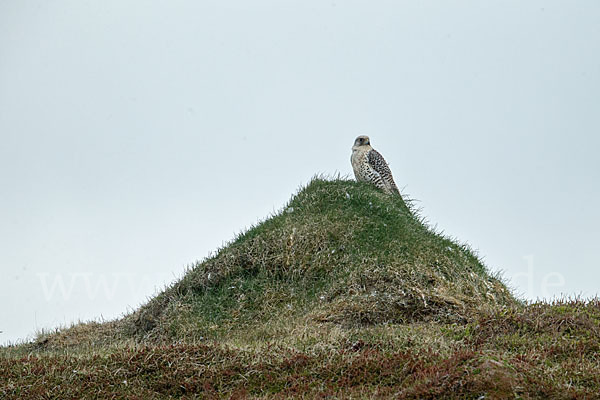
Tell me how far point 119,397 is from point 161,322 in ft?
15.0

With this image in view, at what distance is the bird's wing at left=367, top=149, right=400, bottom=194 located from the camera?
16750mm

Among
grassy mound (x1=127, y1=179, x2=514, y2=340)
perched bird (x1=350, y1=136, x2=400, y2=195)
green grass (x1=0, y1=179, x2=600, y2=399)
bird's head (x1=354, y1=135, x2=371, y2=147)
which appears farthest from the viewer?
bird's head (x1=354, y1=135, x2=371, y2=147)

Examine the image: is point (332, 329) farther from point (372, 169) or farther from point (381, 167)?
point (381, 167)

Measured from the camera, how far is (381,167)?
1681 cm

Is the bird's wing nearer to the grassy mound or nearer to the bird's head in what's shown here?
the bird's head

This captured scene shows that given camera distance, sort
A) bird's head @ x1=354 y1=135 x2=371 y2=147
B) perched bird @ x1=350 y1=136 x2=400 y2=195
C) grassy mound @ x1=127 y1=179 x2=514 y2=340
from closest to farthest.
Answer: grassy mound @ x1=127 y1=179 x2=514 y2=340 → perched bird @ x1=350 y1=136 x2=400 y2=195 → bird's head @ x1=354 y1=135 x2=371 y2=147

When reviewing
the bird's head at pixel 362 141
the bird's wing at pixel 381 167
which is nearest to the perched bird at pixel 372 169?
the bird's wing at pixel 381 167

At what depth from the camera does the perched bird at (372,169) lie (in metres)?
16.6

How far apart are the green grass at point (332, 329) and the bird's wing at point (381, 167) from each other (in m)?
1.00

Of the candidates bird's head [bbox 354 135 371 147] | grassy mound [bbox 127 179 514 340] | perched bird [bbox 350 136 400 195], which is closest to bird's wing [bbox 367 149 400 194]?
perched bird [bbox 350 136 400 195]

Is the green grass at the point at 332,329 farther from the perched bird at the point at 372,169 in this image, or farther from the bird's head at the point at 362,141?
the bird's head at the point at 362,141

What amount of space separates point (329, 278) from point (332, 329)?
226 cm

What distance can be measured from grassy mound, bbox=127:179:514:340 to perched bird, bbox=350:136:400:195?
1.37 meters

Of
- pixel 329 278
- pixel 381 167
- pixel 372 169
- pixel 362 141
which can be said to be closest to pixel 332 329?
pixel 329 278
